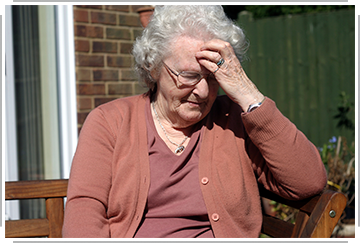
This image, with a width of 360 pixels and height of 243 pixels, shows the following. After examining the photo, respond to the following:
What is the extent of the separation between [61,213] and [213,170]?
31.8 inches

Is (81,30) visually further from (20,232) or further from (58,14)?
(20,232)

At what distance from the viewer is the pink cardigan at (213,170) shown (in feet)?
5.50

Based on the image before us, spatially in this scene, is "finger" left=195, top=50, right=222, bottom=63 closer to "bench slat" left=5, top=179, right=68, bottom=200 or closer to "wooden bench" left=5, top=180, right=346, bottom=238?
"wooden bench" left=5, top=180, right=346, bottom=238

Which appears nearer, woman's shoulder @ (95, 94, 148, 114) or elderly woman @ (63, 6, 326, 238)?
elderly woman @ (63, 6, 326, 238)

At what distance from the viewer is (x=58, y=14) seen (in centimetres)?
321

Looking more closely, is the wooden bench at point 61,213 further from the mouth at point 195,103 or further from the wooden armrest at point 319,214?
the mouth at point 195,103

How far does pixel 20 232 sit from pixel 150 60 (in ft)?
3.46

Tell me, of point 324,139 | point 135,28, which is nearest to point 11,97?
point 135,28

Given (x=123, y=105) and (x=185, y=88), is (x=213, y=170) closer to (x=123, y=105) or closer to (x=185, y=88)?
(x=185, y=88)

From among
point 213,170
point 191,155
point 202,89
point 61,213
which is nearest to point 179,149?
point 191,155

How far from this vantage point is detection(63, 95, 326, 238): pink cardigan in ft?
5.50

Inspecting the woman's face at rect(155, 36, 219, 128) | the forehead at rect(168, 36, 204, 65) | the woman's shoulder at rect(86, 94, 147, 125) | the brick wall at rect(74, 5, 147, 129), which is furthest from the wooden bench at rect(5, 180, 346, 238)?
the brick wall at rect(74, 5, 147, 129)

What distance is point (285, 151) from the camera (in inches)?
65.7

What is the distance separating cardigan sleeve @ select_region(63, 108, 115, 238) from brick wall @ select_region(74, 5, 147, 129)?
1.37 meters
